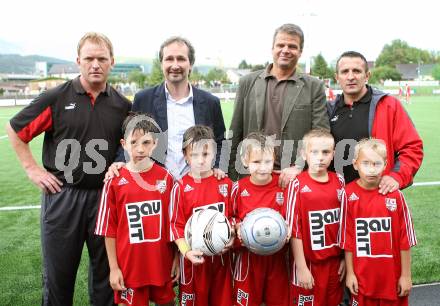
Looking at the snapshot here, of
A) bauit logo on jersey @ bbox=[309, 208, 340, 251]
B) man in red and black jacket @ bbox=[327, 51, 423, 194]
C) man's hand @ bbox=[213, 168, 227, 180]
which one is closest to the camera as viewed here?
bauit logo on jersey @ bbox=[309, 208, 340, 251]

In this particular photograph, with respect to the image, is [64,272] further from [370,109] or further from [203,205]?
[370,109]

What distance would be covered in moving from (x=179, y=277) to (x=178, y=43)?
1791 millimetres

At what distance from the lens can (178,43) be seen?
363 centimetres

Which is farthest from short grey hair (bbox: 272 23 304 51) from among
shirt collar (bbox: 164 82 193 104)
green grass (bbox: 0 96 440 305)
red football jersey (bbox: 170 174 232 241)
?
green grass (bbox: 0 96 440 305)

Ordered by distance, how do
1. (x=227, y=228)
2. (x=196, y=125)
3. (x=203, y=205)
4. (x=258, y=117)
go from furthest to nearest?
(x=258, y=117)
(x=196, y=125)
(x=203, y=205)
(x=227, y=228)

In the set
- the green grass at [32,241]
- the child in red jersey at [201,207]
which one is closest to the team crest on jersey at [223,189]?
the child in red jersey at [201,207]

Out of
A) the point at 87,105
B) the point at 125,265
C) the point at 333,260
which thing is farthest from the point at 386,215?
the point at 87,105

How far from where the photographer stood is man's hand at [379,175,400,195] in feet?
10.4

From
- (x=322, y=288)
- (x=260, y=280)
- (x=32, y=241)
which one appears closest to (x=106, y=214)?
(x=260, y=280)

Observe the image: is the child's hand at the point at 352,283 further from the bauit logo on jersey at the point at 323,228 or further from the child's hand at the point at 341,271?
the bauit logo on jersey at the point at 323,228

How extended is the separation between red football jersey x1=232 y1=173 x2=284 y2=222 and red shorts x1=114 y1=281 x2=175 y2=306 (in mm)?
715

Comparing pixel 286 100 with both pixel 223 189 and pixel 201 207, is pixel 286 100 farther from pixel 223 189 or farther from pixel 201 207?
pixel 201 207

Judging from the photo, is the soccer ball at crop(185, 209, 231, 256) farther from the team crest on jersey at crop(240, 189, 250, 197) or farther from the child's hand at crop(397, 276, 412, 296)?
the child's hand at crop(397, 276, 412, 296)

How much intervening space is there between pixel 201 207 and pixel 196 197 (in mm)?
79
